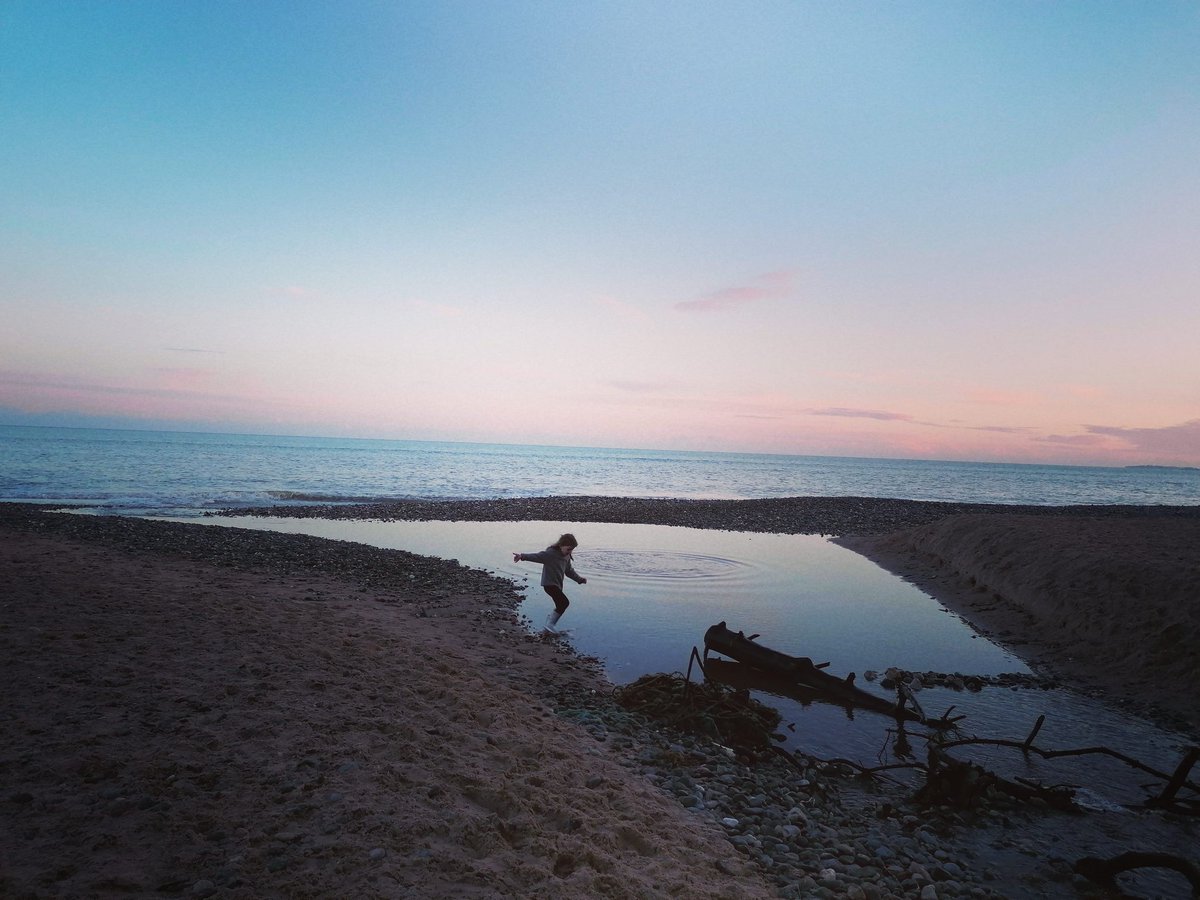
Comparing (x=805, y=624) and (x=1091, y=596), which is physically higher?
(x=1091, y=596)

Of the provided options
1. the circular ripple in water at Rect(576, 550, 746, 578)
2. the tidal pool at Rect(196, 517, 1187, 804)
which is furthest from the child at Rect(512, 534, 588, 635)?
the circular ripple in water at Rect(576, 550, 746, 578)

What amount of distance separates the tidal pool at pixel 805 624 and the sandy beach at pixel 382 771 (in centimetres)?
130

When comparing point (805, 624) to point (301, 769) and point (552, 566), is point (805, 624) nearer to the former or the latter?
point (552, 566)

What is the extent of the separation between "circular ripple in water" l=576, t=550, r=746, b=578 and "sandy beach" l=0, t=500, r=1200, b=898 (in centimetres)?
763

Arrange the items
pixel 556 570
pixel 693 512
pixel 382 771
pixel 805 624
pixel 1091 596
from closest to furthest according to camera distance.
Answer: pixel 382 771, pixel 556 570, pixel 1091 596, pixel 805 624, pixel 693 512

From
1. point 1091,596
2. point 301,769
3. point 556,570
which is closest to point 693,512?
point 1091,596

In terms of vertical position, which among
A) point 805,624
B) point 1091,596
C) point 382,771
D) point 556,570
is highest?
point 556,570

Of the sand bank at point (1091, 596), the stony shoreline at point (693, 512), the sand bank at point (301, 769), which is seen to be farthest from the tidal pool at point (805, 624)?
the stony shoreline at point (693, 512)

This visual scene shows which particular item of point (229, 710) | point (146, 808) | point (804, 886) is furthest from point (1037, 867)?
point (229, 710)

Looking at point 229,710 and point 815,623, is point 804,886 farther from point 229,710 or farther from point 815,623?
point 815,623

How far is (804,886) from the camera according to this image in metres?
5.28

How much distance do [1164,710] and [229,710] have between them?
14634 mm

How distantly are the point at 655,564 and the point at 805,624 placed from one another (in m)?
7.51

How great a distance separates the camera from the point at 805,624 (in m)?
14.9
